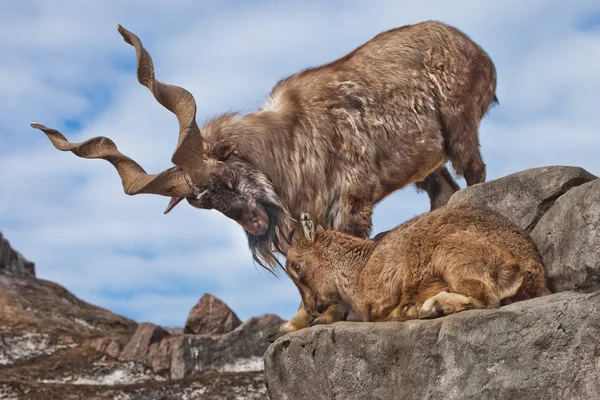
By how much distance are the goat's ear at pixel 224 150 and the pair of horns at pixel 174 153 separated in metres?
0.43

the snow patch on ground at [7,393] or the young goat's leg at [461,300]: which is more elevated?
the snow patch on ground at [7,393]

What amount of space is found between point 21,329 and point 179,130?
41.5ft

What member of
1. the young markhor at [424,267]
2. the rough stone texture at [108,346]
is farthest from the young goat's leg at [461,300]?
the rough stone texture at [108,346]

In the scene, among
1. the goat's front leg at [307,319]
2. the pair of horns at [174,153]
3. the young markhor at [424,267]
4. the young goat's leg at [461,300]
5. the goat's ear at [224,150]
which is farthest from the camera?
the goat's ear at [224,150]

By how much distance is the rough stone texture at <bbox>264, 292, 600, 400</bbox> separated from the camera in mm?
6512

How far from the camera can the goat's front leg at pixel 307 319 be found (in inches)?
331

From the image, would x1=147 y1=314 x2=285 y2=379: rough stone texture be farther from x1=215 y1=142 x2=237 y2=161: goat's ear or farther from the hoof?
the hoof

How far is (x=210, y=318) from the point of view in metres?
20.8

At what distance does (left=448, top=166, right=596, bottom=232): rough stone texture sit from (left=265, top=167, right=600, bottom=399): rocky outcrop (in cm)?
1

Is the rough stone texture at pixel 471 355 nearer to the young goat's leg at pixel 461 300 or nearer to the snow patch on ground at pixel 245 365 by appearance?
the young goat's leg at pixel 461 300

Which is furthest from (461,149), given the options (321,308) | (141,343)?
(141,343)

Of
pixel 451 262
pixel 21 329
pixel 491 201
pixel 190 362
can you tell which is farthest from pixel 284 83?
pixel 21 329

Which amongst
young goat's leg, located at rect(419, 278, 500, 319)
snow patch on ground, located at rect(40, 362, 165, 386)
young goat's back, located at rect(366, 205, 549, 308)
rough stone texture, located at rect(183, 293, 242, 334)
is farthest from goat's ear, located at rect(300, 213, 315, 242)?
rough stone texture, located at rect(183, 293, 242, 334)

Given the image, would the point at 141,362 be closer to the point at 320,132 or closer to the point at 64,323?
the point at 64,323
